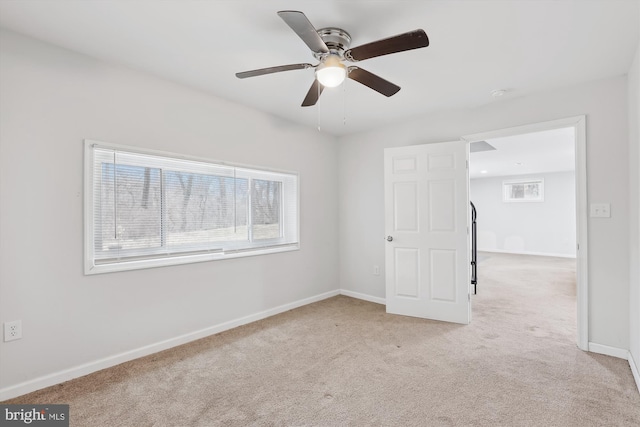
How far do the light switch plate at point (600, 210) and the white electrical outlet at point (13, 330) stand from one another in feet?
14.7

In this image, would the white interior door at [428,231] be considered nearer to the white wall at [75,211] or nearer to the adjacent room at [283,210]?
the adjacent room at [283,210]

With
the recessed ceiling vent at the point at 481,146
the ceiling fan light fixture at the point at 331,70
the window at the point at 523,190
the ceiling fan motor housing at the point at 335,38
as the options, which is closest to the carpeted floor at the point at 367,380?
the ceiling fan light fixture at the point at 331,70

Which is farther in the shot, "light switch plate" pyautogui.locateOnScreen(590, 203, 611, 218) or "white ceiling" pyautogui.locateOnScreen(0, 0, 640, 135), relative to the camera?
"light switch plate" pyautogui.locateOnScreen(590, 203, 611, 218)

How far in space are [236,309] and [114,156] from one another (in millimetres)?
1853

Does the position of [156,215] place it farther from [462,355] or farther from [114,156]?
[462,355]

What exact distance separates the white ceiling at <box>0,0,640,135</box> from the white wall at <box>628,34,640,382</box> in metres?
0.25

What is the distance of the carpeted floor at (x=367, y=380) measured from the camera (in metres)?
1.81

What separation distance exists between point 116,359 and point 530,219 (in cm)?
995

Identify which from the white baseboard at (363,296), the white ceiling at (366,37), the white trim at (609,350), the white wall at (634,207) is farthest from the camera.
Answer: the white baseboard at (363,296)

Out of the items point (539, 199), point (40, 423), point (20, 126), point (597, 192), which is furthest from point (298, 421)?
point (539, 199)

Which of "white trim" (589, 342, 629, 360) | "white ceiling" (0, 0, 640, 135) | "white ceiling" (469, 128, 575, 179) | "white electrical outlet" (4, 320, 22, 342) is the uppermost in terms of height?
"white ceiling" (0, 0, 640, 135)

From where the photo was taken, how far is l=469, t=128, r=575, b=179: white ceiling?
4.68m

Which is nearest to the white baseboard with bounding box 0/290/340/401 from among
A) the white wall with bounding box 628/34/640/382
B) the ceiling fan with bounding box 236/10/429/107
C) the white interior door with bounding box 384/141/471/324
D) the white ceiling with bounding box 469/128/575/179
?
the white interior door with bounding box 384/141/471/324

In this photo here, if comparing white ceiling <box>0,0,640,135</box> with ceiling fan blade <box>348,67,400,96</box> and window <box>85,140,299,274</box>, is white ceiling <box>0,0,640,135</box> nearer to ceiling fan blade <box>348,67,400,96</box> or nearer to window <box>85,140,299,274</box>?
ceiling fan blade <box>348,67,400,96</box>
